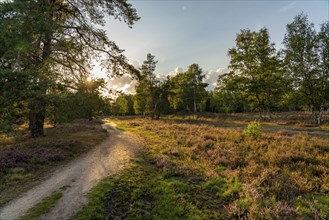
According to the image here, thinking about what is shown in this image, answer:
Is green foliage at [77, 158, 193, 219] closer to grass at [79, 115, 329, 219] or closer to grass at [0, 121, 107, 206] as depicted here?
grass at [79, 115, 329, 219]

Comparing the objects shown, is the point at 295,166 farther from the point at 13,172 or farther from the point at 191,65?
the point at 191,65

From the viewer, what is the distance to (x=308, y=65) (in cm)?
3128

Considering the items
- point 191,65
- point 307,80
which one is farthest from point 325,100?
point 191,65

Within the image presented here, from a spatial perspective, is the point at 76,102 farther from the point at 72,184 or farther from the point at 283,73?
the point at 283,73

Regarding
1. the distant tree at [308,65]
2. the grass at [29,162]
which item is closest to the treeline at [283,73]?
the distant tree at [308,65]

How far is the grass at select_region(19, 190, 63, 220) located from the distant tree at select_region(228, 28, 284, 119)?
35.0 meters

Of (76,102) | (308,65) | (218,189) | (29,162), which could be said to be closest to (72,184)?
(29,162)

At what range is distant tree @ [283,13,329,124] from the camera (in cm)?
3050

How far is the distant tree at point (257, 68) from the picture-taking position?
3644 centimetres

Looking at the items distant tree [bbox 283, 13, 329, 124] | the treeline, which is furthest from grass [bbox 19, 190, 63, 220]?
distant tree [bbox 283, 13, 329, 124]

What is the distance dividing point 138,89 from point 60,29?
41.2 meters

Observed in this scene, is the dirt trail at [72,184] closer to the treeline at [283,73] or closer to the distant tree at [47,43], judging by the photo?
the distant tree at [47,43]

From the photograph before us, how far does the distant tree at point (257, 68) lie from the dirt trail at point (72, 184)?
96.5ft

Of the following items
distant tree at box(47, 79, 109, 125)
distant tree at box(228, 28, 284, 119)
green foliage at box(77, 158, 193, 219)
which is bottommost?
green foliage at box(77, 158, 193, 219)
